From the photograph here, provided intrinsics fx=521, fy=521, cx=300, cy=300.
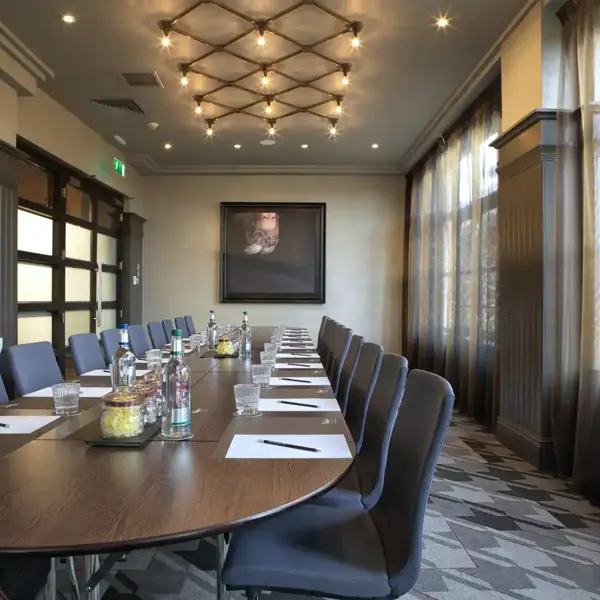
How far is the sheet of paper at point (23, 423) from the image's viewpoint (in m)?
1.65

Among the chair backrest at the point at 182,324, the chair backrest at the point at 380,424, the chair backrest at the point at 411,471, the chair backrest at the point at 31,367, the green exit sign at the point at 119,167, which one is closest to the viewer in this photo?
the chair backrest at the point at 411,471

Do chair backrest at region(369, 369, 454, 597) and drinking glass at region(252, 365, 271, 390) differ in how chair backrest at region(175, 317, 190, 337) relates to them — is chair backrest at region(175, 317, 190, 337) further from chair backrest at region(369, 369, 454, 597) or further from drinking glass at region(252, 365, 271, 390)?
chair backrest at region(369, 369, 454, 597)

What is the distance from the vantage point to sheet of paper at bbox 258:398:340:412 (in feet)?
6.58

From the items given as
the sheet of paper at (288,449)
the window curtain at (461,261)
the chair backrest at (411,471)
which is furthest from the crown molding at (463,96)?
the sheet of paper at (288,449)

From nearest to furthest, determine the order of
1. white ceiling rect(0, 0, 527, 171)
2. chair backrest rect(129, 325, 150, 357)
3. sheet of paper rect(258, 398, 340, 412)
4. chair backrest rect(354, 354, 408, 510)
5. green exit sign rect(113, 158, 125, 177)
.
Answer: chair backrest rect(354, 354, 408, 510) → sheet of paper rect(258, 398, 340, 412) → white ceiling rect(0, 0, 527, 171) → chair backrest rect(129, 325, 150, 357) → green exit sign rect(113, 158, 125, 177)

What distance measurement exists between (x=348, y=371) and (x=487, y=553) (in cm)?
110

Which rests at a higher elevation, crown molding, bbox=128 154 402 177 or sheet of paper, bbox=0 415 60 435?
crown molding, bbox=128 154 402 177

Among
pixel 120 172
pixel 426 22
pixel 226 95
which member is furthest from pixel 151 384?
pixel 120 172

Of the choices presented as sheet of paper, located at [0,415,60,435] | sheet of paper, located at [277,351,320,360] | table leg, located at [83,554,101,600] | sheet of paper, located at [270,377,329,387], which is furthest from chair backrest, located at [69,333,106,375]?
table leg, located at [83,554,101,600]

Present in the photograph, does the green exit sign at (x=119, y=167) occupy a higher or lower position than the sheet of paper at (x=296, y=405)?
higher

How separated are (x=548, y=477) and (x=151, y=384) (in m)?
2.90

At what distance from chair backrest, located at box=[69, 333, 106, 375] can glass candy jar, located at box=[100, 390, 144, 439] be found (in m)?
1.91

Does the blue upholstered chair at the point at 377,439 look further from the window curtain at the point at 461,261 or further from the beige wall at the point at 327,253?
the beige wall at the point at 327,253

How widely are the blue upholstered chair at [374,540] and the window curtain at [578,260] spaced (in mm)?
2152
